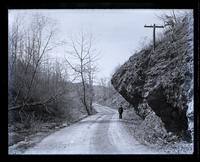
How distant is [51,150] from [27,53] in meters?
1.64

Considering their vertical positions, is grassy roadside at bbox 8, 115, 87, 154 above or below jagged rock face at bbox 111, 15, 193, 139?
below

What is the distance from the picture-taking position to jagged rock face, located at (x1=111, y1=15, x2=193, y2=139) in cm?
454

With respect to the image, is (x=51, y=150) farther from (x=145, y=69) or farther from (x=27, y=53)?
(x=145, y=69)

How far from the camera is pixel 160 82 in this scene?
19.3 ft

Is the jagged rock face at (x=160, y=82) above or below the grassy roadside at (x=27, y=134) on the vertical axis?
above

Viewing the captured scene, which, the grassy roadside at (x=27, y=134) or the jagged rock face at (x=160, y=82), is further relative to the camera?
→ the jagged rock face at (x=160, y=82)

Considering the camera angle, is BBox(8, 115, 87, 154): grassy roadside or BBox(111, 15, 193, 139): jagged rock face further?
BBox(111, 15, 193, 139): jagged rock face

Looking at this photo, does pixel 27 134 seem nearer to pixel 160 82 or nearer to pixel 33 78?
pixel 33 78

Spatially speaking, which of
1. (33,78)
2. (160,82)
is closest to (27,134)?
(33,78)

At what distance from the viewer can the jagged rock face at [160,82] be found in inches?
179

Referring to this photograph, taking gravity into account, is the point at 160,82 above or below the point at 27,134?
above
